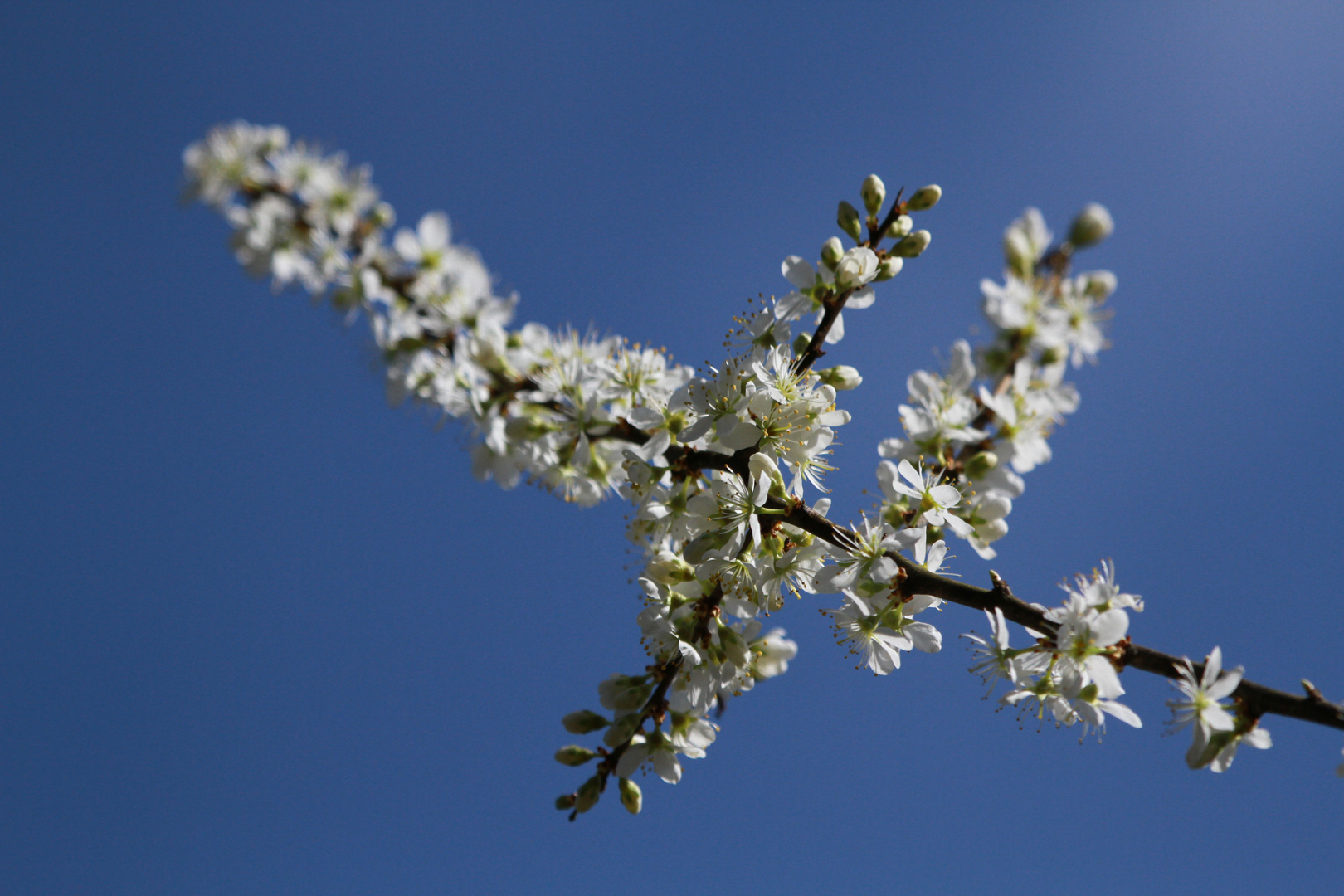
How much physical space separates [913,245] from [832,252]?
0.24 m

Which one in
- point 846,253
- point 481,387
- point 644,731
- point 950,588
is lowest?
point 644,731

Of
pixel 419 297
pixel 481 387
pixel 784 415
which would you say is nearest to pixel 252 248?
pixel 419 297

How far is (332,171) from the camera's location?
274cm

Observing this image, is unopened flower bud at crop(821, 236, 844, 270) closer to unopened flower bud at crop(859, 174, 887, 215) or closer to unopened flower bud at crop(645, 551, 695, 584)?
unopened flower bud at crop(859, 174, 887, 215)

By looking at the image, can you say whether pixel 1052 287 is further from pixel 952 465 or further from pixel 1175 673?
pixel 1175 673

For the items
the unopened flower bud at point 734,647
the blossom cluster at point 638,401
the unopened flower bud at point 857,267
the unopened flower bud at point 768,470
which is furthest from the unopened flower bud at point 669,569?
the unopened flower bud at point 857,267

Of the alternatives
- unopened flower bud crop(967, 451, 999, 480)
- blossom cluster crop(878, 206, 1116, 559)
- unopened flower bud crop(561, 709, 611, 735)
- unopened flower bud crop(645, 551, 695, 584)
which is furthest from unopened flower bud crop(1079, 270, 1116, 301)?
unopened flower bud crop(561, 709, 611, 735)

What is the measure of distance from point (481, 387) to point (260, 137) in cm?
127

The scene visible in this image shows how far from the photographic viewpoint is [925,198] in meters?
2.12

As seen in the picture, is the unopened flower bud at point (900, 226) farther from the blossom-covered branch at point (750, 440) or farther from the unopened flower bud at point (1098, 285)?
the unopened flower bud at point (1098, 285)

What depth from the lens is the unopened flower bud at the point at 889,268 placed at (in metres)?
2.08

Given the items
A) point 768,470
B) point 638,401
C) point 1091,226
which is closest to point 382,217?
point 638,401

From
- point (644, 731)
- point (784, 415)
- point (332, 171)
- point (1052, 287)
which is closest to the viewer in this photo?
point (1052, 287)

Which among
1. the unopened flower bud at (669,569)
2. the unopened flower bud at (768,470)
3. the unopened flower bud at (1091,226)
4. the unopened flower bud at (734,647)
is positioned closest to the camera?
the unopened flower bud at (1091,226)
